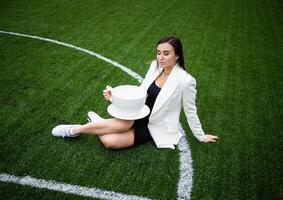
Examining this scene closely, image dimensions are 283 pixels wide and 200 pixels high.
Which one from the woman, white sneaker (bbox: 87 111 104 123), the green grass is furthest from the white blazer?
white sneaker (bbox: 87 111 104 123)

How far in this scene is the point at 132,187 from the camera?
3096 mm

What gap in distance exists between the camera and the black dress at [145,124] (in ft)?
11.9

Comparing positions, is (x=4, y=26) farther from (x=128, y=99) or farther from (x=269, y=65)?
(x=269, y=65)

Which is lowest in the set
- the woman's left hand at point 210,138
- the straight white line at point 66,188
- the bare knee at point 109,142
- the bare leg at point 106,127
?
the woman's left hand at point 210,138

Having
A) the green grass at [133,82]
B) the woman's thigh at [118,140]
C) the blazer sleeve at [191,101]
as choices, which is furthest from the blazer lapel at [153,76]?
the green grass at [133,82]

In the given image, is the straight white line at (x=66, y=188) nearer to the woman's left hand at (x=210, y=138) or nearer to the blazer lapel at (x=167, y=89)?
the blazer lapel at (x=167, y=89)

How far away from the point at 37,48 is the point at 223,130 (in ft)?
12.5

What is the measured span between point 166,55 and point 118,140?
1.04 m

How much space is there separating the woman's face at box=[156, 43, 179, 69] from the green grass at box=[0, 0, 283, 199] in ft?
3.18

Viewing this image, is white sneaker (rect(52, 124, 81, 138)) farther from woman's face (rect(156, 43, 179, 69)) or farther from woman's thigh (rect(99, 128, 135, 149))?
woman's face (rect(156, 43, 179, 69))

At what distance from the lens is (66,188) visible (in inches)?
118

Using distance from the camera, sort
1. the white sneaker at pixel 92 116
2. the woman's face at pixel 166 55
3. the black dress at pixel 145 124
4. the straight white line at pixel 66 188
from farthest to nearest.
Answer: the white sneaker at pixel 92 116
the black dress at pixel 145 124
the woman's face at pixel 166 55
the straight white line at pixel 66 188

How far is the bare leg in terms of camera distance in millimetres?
3459

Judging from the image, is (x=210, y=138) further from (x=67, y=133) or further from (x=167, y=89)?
(x=67, y=133)
